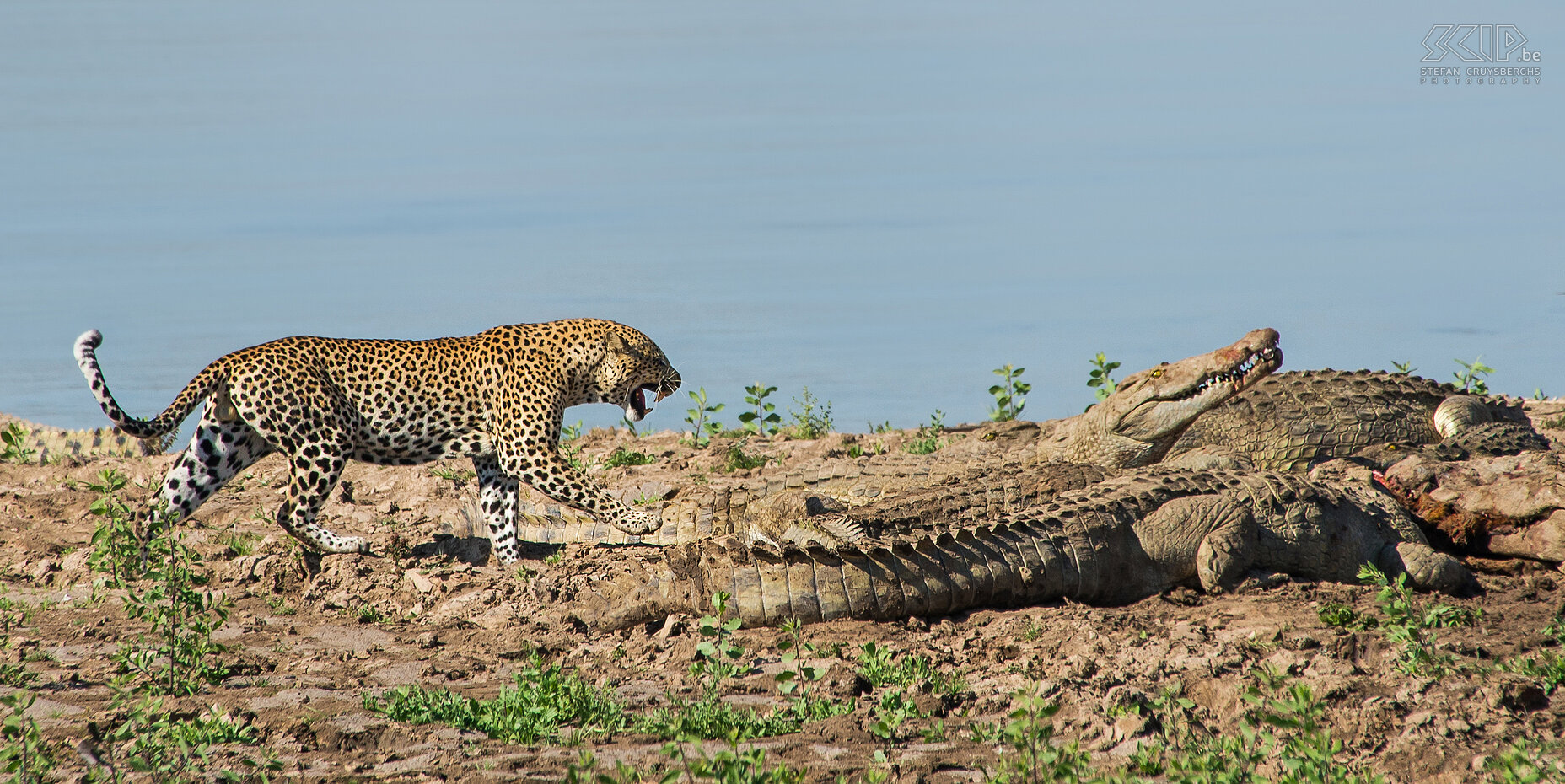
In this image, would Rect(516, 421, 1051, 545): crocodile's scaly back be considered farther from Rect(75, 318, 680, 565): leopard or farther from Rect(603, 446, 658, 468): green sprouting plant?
Rect(603, 446, 658, 468): green sprouting plant

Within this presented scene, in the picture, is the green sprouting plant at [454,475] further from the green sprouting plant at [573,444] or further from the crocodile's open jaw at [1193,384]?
the crocodile's open jaw at [1193,384]

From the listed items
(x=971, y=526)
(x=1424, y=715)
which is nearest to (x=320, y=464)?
(x=971, y=526)

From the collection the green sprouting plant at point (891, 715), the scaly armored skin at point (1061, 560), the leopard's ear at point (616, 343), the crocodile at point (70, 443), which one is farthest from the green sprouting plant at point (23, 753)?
the crocodile at point (70, 443)

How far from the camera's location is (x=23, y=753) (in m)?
4.06

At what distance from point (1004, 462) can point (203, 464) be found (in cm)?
542

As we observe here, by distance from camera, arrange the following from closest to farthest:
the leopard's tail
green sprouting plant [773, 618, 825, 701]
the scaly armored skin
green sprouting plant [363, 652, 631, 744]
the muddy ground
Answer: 1. the muddy ground
2. green sprouting plant [363, 652, 631, 744]
3. green sprouting plant [773, 618, 825, 701]
4. the scaly armored skin
5. the leopard's tail

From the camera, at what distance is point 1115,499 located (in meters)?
6.64

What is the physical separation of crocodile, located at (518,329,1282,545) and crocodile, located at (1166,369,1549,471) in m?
0.35

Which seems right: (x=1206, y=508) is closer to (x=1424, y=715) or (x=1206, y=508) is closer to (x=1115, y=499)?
(x=1115, y=499)

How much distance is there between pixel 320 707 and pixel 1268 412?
24.3 feet

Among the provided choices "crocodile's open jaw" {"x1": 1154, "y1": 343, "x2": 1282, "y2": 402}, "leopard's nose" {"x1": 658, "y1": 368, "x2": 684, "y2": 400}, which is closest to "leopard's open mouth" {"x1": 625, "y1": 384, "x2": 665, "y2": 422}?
"leopard's nose" {"x1": 658, "y1": 368, "x2": 684, "y2": 400}

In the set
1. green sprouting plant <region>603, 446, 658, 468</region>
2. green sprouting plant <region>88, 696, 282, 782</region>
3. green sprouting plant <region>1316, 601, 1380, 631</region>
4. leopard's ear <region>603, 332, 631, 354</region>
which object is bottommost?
green sprouting plant <region>1316, 601, 1380, 631</region>

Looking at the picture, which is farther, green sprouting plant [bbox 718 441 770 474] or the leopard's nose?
green sprouting plant [bbox 718 441 770 474]

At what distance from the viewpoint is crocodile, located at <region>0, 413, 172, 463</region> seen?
1072 centimetres
